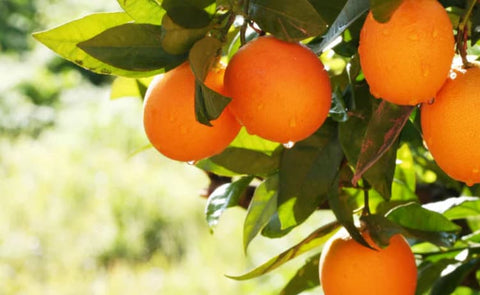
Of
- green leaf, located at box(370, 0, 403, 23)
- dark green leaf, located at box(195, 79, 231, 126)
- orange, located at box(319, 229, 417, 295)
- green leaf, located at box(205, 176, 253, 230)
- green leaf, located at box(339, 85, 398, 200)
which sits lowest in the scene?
green leaf, located at box(205, 176, 253, 230)

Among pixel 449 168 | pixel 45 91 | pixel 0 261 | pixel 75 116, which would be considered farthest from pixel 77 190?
pixel 449 168

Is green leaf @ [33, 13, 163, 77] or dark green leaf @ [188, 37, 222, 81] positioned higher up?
dark green leaf @ [188, 37, 222, 81]

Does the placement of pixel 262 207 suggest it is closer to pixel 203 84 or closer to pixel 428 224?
pixel 428 224

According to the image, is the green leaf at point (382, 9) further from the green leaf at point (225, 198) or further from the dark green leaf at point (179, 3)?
the green leaf at point (225, 198)

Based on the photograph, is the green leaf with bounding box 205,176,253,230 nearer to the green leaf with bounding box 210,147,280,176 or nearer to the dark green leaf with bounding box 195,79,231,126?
the green leaf with bounding box 210,147,280,176

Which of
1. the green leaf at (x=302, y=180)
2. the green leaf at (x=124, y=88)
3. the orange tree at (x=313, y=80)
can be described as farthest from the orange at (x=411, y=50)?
the green leaf at (x=124, y=88)

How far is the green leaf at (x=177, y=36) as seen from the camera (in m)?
0.49

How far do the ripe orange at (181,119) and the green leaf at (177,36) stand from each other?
1 centimetres

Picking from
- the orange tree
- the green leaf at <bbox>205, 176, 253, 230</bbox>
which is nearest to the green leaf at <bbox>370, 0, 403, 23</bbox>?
the orange tree

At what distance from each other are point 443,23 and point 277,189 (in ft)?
1.06

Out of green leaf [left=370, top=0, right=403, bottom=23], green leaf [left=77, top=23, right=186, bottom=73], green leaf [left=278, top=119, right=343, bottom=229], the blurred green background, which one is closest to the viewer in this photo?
green leaf [left=370, top=0, right=403, bottom=23]

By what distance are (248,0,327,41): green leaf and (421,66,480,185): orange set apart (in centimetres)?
8

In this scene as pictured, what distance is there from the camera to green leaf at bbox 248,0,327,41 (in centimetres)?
50

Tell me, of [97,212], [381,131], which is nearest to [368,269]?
[381,131]
